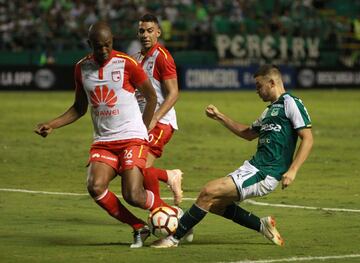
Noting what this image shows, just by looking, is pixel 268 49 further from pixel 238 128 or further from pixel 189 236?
pixel 189 236

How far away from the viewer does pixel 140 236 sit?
34.3 feet

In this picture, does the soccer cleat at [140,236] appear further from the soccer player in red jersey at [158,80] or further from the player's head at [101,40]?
the player's head at [101,40]

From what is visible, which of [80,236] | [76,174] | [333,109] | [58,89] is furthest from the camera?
[58,89]

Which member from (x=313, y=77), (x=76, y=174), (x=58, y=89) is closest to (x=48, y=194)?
(x=76, y=174)

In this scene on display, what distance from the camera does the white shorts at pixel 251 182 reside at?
33.9 feet

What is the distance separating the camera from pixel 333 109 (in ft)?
106

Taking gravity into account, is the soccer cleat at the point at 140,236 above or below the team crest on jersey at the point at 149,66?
below

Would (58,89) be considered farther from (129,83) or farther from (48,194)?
(129,83)

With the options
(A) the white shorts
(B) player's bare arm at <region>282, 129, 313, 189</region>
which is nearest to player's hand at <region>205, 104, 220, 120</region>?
(A) the white shorts

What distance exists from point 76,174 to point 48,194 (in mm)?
2495

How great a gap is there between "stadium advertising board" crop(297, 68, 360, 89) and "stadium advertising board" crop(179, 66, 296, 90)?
20.7 inches

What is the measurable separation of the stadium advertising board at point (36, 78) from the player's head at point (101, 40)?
26946 millimetres

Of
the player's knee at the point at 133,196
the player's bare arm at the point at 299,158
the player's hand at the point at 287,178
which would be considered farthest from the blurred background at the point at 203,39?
the player's hand at the point at 287,178

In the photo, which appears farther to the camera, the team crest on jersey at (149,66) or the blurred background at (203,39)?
the blurred background at (203,39)
